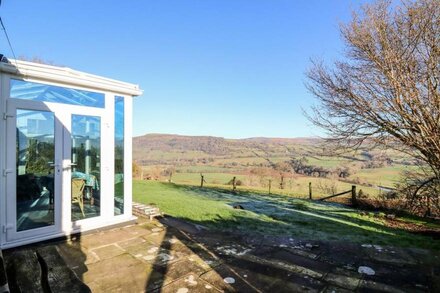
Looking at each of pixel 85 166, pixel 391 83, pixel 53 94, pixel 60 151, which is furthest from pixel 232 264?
pixel 391 83

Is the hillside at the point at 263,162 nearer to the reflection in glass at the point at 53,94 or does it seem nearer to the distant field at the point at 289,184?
the distant field at the point at 289,184

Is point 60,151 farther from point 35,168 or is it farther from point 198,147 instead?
point 198,147

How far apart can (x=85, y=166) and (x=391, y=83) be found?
6478mm

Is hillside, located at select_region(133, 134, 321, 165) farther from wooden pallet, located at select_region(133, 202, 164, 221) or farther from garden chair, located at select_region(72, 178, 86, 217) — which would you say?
garden chair, located at select_region(72, 178, 86, 217)

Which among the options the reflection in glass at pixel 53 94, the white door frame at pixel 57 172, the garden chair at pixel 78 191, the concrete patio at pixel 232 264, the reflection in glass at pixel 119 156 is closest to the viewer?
the concrete patio at pixel 232 264

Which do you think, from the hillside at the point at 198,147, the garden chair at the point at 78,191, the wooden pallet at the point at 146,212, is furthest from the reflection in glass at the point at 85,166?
the hillside at the point at 198,147

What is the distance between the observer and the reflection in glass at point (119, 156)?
186 inches

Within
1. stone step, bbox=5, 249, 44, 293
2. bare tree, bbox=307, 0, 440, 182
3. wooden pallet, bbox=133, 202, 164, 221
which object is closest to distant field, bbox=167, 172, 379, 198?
bare tree, bbox=307, 0, 440, 182

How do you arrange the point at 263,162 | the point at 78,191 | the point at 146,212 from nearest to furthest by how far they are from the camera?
the point at 78,191, the point at 146,212, the point at 263,162

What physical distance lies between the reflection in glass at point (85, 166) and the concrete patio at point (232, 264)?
488 mm

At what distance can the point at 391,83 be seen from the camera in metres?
5.69

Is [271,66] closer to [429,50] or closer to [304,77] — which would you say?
[304,77]

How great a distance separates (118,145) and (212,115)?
24.2 m

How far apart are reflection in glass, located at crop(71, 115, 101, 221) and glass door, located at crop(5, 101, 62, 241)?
26cm
